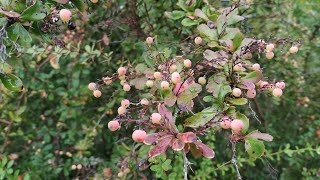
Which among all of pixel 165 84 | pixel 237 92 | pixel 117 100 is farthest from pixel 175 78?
pixel 117 100

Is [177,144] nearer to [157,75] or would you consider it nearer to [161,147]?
[161,147]

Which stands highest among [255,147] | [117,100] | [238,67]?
[238,67]

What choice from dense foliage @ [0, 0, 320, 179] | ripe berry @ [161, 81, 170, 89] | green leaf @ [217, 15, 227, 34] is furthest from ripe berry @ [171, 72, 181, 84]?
dense foliage @ [0, 0, 320, 179]

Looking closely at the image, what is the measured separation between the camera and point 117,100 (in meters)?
1.52

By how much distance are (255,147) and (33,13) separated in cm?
54

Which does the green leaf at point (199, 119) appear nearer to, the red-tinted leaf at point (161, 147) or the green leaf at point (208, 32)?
the red-tinted leaf at point (161, 147)

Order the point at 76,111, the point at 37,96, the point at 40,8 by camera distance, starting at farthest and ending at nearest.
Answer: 1. the point at 37,96
2. the point at 76,111
3. the point at 40,8

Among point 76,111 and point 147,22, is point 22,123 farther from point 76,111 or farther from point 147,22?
point 147,22

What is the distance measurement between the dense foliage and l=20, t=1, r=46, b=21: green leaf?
0.53m

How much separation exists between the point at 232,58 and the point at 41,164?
1.10 metres

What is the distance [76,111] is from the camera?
1.77m

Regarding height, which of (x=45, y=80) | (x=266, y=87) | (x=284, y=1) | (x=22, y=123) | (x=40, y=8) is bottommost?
(x=22, y=123)

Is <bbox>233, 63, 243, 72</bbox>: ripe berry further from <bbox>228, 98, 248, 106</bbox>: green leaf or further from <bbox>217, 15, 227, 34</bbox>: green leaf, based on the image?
<bbox>217, 15, 227, 34</bbox>: green leaf

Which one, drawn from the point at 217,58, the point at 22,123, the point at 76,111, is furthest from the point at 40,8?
the point at 22,123
